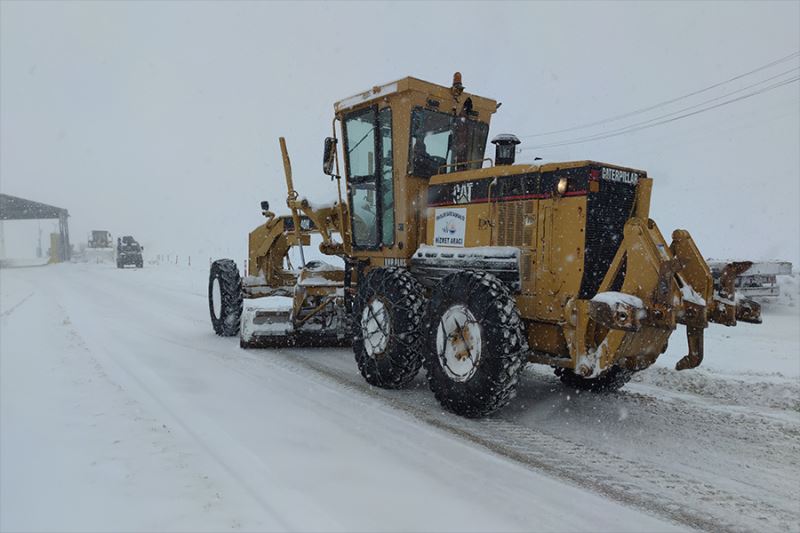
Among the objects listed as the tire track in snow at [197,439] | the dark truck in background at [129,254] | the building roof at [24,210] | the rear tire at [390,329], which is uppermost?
the building roof at [24,210]

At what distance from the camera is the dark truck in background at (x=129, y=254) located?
34344mm

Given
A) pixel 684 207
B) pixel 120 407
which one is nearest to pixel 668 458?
pixel 120 407

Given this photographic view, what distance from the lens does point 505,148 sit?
5.61 metres

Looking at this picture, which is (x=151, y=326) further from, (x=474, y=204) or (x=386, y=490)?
(x=386, y=490)

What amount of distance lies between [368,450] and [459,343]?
1.24 metres

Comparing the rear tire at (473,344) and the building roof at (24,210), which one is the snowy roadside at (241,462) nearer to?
the rear tire at (473,344)

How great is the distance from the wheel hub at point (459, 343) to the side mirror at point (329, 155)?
2842 mm

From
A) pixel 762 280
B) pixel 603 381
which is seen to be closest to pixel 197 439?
pixel 603 381

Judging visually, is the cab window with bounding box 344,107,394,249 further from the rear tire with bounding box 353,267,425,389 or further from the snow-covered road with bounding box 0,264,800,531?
the snow-covered road with bounding box 0,264,800,531

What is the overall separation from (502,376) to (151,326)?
7075 millimetres

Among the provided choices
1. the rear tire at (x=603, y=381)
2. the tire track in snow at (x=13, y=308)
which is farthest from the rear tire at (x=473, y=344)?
the tire track in snow at (x=13, y=308)

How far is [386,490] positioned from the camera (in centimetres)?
324

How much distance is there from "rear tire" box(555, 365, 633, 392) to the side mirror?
3.55 meters

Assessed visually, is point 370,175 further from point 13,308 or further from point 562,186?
point 13,308
